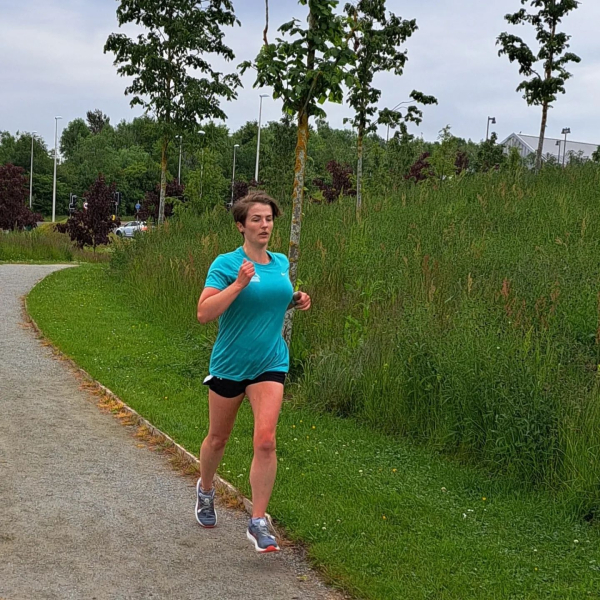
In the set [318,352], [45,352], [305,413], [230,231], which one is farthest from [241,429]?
[230,231]

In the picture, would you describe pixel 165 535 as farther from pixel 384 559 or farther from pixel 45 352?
pixel 45 352

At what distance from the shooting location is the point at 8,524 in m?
4.92

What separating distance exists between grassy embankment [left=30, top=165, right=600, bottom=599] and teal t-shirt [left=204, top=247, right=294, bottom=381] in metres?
1.17

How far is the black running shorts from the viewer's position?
14.5ft

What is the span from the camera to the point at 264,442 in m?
4.31

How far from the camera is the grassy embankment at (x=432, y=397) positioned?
4582 mm

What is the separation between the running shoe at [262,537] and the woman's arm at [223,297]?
1.19m

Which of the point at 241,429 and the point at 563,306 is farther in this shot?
the point at 563,306

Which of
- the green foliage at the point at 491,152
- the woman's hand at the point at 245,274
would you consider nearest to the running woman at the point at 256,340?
the woman's hand at the point at 245,274

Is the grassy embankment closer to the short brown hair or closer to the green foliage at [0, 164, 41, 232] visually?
the short brown hair

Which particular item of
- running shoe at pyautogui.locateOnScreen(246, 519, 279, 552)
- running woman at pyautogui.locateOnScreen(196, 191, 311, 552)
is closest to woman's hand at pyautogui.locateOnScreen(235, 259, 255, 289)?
running woman at pyautogui.locateOnScreen(196, 191, 311, 552)

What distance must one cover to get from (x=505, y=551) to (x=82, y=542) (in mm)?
2530

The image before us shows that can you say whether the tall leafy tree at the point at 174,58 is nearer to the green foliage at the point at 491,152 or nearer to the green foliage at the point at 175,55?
the green foliage at the point at 175,55

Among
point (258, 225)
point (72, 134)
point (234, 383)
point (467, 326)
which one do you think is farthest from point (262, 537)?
point (72, 134)
